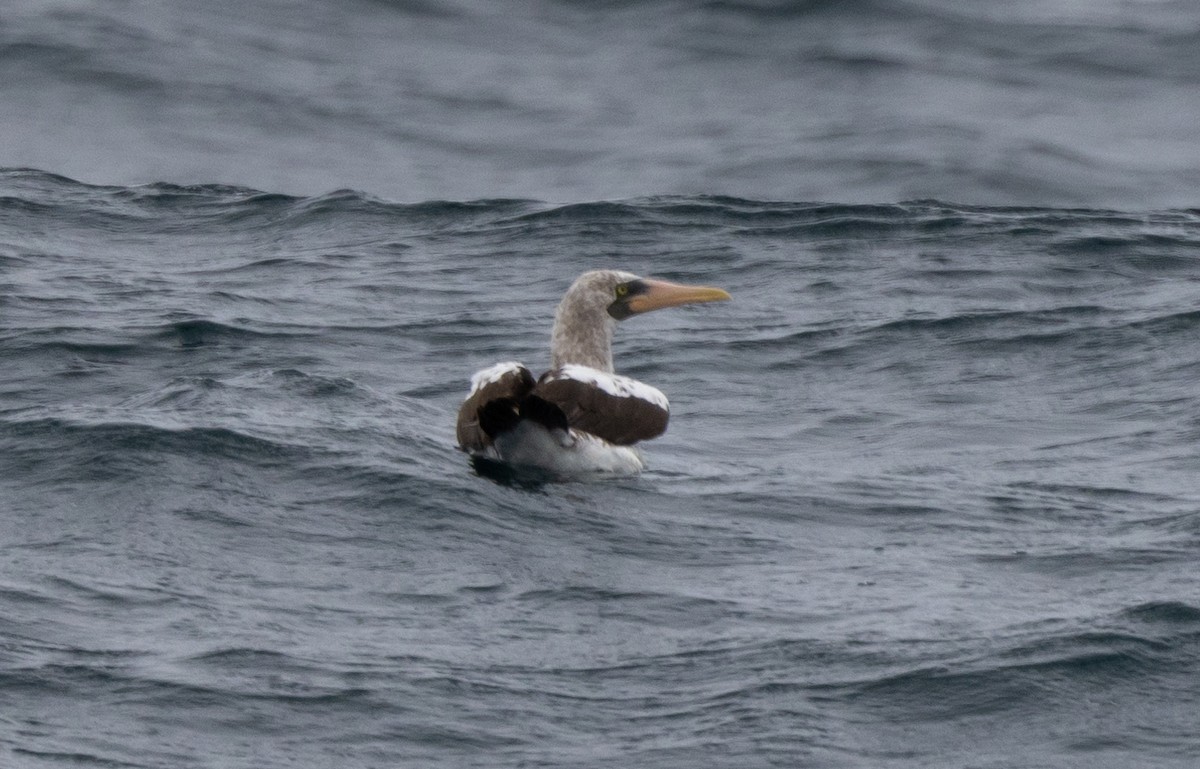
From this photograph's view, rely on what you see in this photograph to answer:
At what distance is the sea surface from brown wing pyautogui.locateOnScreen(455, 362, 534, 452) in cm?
28

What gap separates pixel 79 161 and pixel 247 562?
38.2ft

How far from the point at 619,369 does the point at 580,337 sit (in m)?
1.80

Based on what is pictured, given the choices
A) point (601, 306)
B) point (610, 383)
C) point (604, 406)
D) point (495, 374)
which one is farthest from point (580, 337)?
point (495, 374)

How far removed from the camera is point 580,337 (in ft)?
40.5

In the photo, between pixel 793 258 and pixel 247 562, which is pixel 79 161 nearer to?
pixel 793 258

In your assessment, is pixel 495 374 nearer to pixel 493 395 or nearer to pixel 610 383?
pixel 493 395

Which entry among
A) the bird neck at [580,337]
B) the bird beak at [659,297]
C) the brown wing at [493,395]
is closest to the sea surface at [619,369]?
the brown wing at [493,395]

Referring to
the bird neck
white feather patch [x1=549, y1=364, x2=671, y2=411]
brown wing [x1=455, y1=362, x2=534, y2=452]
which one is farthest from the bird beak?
brown wing [x1=455, y1=362, x2=534, y2=452]

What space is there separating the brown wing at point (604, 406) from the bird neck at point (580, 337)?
1009 millimetres

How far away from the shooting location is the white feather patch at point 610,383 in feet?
36.7

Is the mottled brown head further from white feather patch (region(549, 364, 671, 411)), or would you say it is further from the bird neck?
white feather patch (region(549, 364, 671, 411))

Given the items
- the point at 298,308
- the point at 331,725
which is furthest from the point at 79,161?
the point at 331,725

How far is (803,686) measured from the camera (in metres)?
7.10

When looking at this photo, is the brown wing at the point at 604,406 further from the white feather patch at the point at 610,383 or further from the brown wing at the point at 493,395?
the brown wing at the point at 493,395
